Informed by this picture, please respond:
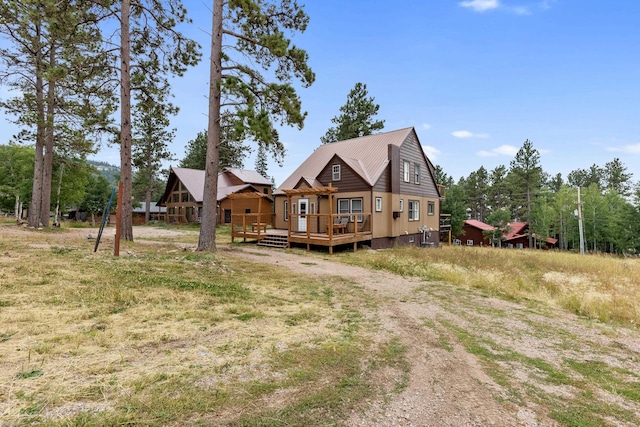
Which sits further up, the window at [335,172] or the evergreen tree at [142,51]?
the evergreen tree at [142,51]

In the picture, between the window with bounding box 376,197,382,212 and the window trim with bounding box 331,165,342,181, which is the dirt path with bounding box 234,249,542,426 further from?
the window trim with bounding box 331,165,342,181

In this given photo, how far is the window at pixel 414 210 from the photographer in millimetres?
20902

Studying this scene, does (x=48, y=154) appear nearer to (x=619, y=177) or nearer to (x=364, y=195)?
(x=364, y=195)

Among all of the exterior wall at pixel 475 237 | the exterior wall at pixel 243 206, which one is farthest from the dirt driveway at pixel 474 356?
the exterior wall at pixel 475 237

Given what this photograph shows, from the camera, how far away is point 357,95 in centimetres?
3538

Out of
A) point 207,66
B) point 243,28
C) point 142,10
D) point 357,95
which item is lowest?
point 207,66

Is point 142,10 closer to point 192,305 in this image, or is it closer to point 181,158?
point 192,305

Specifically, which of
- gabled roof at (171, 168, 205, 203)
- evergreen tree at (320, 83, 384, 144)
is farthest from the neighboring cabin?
gabled roof at (171, 168, 205, 203)

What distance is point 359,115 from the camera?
3503cm

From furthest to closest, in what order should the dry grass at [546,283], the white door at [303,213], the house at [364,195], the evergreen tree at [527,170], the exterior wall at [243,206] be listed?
the evergreen tree at [527,170], the exterior wall at [243,206], the white door at [303,213], the house at [364,195], the dry grass at [546,283]

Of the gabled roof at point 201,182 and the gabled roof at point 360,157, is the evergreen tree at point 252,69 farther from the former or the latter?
the gabled roof at point 201,182

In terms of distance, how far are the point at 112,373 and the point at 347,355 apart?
8.32 feet

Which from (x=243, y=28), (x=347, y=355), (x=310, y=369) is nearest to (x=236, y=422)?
(x=310, y=369)

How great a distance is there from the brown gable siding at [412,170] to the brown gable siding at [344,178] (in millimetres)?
2958
